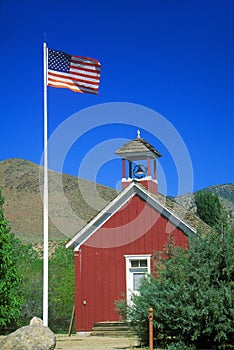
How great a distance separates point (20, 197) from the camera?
348ft

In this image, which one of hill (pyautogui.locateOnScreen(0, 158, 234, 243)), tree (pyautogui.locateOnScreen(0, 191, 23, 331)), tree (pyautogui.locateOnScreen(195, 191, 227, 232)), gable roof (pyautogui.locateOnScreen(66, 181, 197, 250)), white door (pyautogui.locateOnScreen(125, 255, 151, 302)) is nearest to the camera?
tree (pyautogui.locateOnScreen(0, 191, 23, 331))

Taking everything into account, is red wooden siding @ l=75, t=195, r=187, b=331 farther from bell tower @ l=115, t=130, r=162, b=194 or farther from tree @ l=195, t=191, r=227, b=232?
tree @ l=195, t=191, r=227, b=232

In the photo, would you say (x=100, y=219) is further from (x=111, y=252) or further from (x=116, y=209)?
(x=111, y=252)

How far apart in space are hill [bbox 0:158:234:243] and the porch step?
52.2 m

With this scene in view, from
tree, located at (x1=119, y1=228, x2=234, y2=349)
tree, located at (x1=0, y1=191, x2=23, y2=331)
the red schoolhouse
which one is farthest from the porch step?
tree, located at (x1=119, y1=228, x2=234, y2=349)

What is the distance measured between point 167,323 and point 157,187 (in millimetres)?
13629

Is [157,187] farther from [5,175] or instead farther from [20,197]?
[5,175]

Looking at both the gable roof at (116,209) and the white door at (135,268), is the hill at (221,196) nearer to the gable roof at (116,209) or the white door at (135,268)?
the gable roof at (116,209)

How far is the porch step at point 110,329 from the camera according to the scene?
85.6 ft

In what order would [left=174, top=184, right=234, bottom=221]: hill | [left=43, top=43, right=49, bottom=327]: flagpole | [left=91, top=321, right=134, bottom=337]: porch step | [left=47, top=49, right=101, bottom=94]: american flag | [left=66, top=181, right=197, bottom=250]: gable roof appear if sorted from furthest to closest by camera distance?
[left=174, top=184, right=234, bottom=221]: hill, [left=66, top=181, right=197, bottom=250]: gable roof, [left=91, top=321, right=134, bottom=337]: porch step, [left=47, top=49, right=101, bottom=94]: american flag, [left=43, top=43, right=49, bottom=327]: flagpole

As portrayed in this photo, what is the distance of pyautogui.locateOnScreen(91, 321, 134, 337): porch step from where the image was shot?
26094 mm

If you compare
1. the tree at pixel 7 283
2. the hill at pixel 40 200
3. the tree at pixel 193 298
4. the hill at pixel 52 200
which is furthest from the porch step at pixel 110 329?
the hill at pixel 40 200

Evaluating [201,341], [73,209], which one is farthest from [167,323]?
[73,209]

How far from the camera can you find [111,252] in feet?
91.5
